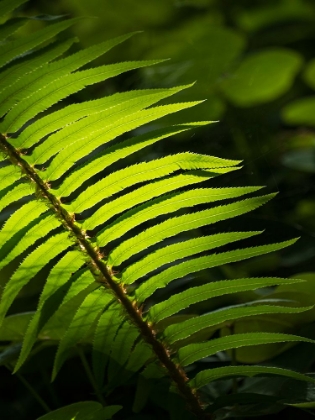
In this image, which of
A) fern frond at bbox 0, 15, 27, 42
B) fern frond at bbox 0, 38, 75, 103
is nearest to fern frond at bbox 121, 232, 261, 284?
fern frond at bbox 0, 38, 75, 103

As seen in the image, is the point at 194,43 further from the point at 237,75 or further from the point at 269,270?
the point at 269,270

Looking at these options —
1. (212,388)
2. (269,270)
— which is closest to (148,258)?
(212,388)

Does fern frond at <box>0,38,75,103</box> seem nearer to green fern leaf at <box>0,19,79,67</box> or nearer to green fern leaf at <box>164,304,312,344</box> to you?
green fern leaf at <box>0,19,79,67</box>

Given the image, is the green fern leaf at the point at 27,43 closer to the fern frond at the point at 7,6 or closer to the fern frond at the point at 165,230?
the fern frond at the point at 7,6

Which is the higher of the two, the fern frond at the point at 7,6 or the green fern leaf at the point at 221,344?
the fern frond at the point at 7,6

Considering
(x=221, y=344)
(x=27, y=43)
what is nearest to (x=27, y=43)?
(x=27, y=43)

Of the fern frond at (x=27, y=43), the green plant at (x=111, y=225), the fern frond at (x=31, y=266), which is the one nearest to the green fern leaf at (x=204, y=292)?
the green plant at (x=111, y=225)

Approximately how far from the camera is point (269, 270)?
138 cm

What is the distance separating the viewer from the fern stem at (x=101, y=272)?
2.62 ft

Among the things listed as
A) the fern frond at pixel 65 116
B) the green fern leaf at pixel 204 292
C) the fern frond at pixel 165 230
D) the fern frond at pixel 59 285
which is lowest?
the green fern leaf at pixel 204 292

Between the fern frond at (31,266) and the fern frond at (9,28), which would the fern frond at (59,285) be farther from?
the fern frond at (9,28)

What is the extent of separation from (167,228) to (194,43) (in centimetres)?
135

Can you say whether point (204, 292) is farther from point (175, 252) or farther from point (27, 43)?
point (27, 43)

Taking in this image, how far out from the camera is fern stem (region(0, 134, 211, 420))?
799 mm
